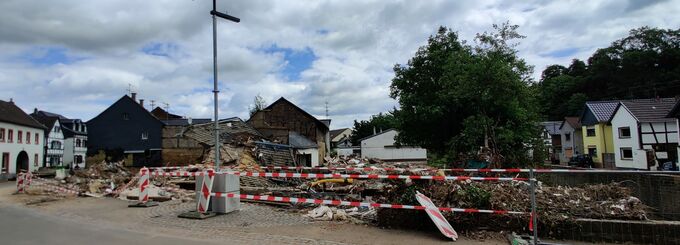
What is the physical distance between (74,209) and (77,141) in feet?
193

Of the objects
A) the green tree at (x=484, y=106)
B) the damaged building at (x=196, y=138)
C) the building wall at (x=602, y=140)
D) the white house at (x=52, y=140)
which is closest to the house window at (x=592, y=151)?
the building wall at (x=602, y=140)

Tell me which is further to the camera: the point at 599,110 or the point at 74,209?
the point at 599,110

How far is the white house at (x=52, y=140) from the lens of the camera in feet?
174

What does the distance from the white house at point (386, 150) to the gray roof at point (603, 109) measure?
23741mm

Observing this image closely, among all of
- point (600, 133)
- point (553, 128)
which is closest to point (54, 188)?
point (600, 133)

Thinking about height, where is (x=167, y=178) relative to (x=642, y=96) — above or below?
below

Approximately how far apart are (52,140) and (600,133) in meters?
65.6

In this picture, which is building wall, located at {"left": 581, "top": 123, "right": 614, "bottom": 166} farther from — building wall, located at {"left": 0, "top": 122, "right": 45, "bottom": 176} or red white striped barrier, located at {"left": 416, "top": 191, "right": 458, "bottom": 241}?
building wall, located at {"left": 0, "top": 122, "right": 45, "bottom": 176}

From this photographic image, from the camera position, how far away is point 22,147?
43469 millimetres

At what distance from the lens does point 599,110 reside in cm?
4316

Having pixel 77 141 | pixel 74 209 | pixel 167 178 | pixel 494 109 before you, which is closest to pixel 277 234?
pixel 74 209

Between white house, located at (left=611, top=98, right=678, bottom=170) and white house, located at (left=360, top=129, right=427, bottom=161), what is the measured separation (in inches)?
1094

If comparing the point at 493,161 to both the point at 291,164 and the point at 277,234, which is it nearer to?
the point at 277,234

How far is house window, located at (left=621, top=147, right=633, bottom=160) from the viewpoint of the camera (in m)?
36.1
